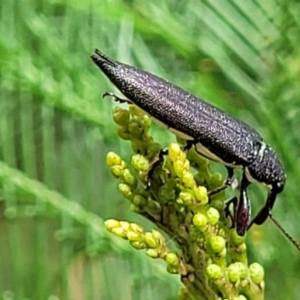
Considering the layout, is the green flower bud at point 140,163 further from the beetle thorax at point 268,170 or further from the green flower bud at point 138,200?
the beetle thorax at point 268,170

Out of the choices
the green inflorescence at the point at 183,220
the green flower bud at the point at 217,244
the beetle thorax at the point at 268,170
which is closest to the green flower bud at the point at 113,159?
the green inflorescence at the point at 183,220

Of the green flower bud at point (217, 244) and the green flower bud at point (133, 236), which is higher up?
the green flower bud at point (133, 236)

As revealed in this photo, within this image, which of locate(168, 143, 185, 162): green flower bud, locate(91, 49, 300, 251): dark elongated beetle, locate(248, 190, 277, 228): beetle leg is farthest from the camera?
locate(248, 190, 277, 228): beetle leg

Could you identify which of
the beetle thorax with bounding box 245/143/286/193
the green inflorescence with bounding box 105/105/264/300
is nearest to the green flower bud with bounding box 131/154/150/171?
the green inflorescence with bounding box 105/105/264/300

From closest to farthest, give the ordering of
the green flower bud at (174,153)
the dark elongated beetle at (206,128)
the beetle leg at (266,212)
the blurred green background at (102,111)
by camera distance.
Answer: the green flower bud at (174,153) < the dark elongated beetle at (206,128) < the beetle leg at (266,212) < the blurred green background at (102,111)

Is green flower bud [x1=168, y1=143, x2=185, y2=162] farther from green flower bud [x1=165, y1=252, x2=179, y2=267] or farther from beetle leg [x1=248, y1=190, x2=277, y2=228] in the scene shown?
beetle leg [x1=248, y1=190, x2=277, y2=228]

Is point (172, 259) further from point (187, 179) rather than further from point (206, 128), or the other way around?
point (206, 128)

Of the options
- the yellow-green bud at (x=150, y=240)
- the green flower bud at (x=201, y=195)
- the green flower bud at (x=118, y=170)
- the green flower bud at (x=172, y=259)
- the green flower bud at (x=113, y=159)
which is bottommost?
the green flower bud at (x=172, y=259)

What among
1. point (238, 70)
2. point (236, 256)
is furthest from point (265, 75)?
point (236, 256)
